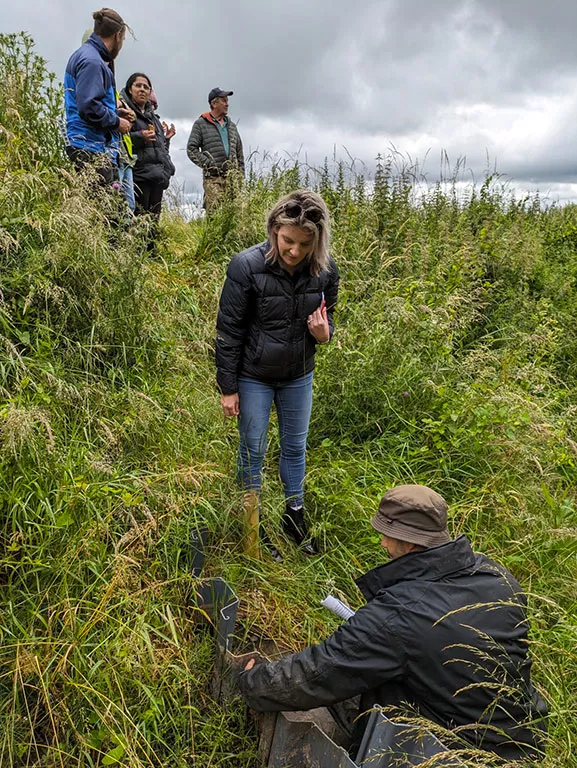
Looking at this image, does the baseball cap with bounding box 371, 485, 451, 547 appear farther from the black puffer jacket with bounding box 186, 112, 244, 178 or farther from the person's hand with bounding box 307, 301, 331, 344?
the black puffer jacket with bounding box 186, 112, 244, 178

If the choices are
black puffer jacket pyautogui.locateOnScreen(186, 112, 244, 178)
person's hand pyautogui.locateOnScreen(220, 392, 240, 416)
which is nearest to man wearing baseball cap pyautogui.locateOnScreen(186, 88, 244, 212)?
black puffer jacket pyautogui.locateOnScreen(186, 112, 244, 178)

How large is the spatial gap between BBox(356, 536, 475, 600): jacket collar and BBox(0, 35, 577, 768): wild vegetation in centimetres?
29

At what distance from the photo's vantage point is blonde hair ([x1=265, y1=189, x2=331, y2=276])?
254cm

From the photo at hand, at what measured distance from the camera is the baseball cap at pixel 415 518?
2092 mm

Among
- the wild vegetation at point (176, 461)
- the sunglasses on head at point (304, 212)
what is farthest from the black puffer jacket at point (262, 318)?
the wild vegetation at point (176, 461)

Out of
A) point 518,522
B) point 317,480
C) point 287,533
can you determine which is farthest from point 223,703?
point 518,522

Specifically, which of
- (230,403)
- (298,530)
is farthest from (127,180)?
(298,530)

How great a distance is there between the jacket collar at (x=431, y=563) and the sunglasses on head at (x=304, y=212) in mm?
1530

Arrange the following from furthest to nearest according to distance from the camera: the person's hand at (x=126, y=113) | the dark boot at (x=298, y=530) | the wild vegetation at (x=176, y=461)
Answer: the person's hand at (x=126, y=113)
the dark boot at (x=298, y=530)
the wild vegetation at (x=176, y=461)

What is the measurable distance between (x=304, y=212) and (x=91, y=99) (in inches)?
103

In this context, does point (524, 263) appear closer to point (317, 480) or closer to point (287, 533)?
point (317, 480)

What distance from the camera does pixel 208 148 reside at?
271 inches

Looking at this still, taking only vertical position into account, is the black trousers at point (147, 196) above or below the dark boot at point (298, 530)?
above

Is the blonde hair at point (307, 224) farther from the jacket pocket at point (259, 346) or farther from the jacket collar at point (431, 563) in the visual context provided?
the jacket collar at point (431, 563)
